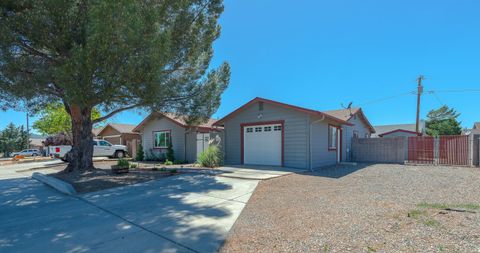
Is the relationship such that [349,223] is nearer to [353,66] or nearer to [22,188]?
[22,188]

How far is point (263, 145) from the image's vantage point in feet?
44.0

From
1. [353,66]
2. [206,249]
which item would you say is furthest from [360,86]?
[206,249]

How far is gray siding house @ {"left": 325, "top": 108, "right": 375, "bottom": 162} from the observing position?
17.4m

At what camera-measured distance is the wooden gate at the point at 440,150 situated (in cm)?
1377


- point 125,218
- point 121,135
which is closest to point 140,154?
point 121,135

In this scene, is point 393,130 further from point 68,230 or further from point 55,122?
point 55,122

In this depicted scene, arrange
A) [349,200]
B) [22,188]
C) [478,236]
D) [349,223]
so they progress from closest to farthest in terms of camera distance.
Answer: [478,236], [349,223], [349,200], [22,188]

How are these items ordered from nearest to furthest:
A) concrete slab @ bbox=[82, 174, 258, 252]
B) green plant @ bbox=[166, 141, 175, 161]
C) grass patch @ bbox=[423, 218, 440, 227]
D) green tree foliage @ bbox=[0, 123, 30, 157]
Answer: grass patch @ bbox=[423, 218, 440, 227], concrete slab @ bbox=[82, 174, 258, 252], green plant @ bbox=[166, 141, 175, 161], green tree foliage @ bbox=[0, 123, 30, 157]

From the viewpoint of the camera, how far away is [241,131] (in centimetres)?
1415

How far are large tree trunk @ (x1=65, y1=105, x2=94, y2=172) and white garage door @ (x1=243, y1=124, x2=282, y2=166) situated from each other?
23.9 ft

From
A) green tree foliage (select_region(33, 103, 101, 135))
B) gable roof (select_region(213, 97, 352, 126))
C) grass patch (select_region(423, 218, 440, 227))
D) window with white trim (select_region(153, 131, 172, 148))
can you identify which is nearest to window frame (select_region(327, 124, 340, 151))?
gable roof (select_region(213, 97, 352, 126))

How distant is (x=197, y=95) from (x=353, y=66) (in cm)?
1236

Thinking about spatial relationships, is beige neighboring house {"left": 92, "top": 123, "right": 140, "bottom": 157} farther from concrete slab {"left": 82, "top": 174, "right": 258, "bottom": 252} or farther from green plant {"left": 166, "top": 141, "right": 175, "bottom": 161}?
concrete slab {"left": 82, "top": 174, "right": 258, "bottom": 252}

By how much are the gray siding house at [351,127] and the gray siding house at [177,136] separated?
8318 millimetres
